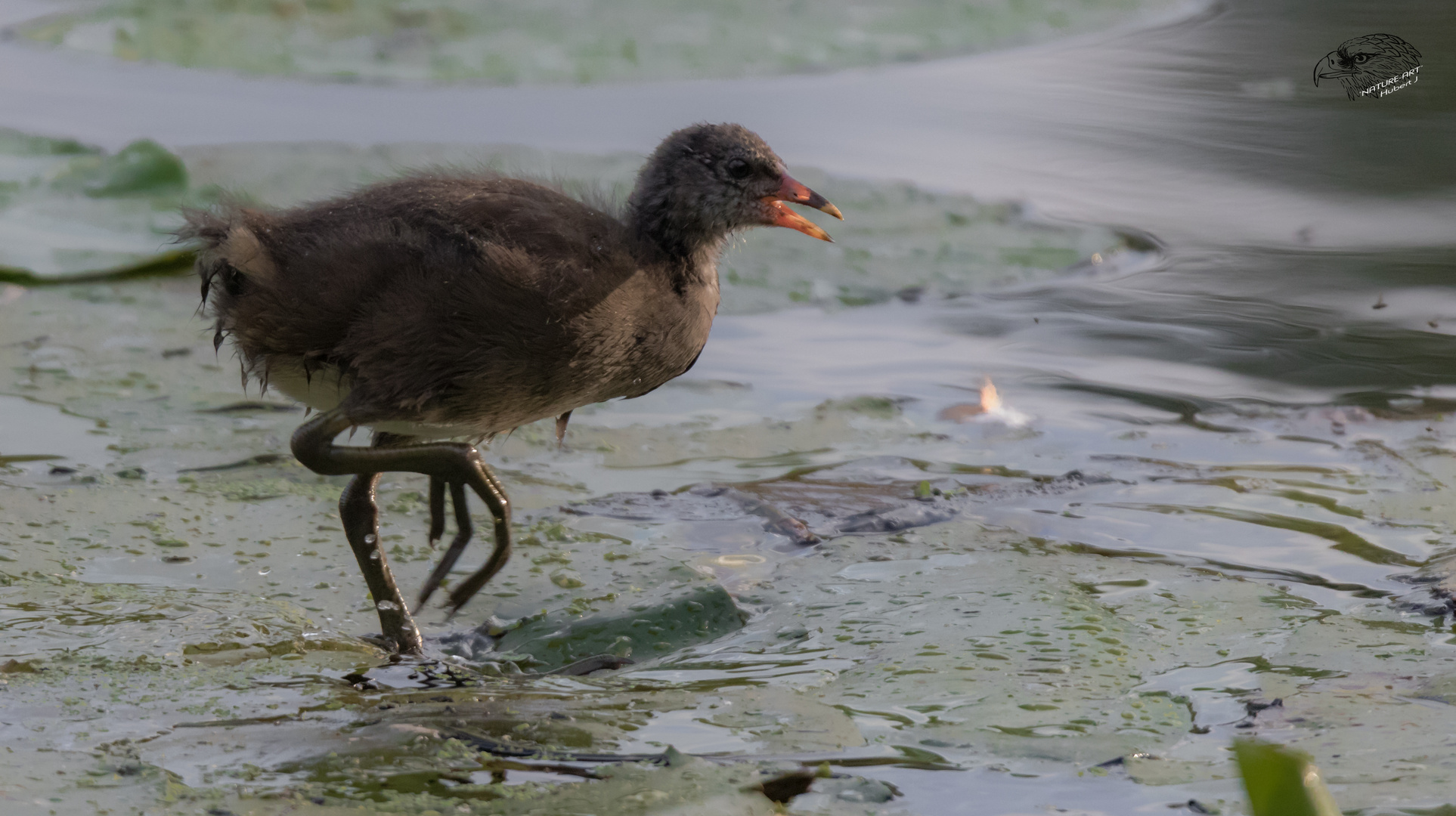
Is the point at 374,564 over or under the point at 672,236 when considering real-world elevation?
under

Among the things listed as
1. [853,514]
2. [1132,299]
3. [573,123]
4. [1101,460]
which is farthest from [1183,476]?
[573,123]

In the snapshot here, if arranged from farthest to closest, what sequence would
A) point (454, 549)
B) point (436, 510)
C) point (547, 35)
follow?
1. point (547, 35)
2. point (436, 510)
3. point (454, 549)

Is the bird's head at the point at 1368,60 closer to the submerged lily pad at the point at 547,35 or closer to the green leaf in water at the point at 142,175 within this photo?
the submerged lily pad at the point at 547,35

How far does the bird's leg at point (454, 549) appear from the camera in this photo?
3.09 metres

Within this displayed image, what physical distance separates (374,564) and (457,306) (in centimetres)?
58

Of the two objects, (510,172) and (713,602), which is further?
(510,172)

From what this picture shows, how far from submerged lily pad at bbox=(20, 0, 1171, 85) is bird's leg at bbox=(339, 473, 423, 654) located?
150 inches

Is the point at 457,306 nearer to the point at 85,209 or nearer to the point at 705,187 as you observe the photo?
the point at 705,187

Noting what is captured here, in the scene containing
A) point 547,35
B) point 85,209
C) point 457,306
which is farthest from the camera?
point 547,35

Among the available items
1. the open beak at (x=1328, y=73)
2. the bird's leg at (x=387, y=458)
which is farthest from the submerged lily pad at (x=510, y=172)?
the open beak at (x=1328, y=73)

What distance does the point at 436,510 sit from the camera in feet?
10.8

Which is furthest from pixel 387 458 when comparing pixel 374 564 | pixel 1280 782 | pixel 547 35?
pixel 547 35

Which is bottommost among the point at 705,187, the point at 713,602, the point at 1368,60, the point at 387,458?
the point at 713,602

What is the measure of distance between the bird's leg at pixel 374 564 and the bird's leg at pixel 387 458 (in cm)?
4
